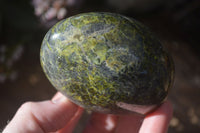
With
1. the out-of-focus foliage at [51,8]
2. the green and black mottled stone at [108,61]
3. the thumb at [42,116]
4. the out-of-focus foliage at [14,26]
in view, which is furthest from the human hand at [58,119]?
the out-of-focus foliage at [14,26]

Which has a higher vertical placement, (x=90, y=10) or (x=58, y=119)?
(x=90, y=10)

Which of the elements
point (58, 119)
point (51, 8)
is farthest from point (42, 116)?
point (51, 8)

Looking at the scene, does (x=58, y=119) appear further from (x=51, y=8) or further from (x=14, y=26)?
(x=14, y=26)

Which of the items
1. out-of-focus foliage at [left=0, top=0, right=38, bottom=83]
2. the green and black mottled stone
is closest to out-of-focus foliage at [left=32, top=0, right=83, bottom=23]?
out-of-focus foliage at [left=0, top=0, right=38, bottom=83]

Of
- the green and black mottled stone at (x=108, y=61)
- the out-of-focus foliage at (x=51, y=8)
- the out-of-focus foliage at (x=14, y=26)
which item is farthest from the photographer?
the out-of-focus foliage at (x=14, y=26)

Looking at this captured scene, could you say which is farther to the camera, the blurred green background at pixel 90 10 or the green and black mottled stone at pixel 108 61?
the blurred green background at pixel 90 10

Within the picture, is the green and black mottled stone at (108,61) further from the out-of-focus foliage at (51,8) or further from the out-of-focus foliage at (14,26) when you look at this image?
the out-of-focus foliage at (14,26)

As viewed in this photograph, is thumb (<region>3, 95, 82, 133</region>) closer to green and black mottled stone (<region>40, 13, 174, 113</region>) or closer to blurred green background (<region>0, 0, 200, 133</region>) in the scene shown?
green and black mottled stone (<region>40, 13, 174, 113</region>)
